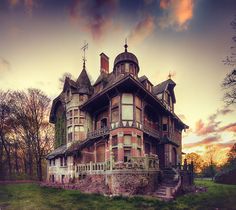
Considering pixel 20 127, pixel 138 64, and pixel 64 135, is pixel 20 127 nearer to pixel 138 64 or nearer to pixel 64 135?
pixel 64 135

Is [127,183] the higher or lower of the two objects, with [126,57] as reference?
lower

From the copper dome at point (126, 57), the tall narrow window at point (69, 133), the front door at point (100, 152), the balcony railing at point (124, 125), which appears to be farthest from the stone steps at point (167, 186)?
the copper dome at point (126, 57)

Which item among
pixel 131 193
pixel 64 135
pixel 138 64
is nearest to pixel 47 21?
pixel 138 64

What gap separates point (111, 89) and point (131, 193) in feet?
33.9

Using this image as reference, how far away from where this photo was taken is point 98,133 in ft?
84.7

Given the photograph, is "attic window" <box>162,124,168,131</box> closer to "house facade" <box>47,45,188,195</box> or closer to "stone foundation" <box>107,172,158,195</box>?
"house facade" <box>47,45,188,195</box>

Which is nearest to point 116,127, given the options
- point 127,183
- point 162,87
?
point 127,183

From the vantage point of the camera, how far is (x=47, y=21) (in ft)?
→ 60.4

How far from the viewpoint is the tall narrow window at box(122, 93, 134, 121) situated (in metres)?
22.5

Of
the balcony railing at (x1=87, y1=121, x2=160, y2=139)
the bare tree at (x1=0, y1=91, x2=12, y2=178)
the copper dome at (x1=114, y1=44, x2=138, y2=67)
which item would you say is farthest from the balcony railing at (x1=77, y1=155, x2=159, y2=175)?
the bare tree at (x1=0, y1=91, x2=12, y2=178)

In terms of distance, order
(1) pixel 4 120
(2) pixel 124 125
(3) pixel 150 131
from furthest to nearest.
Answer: (1) pixel 4 120 → (3) pixel 150 131 → (2) pixel 124 125

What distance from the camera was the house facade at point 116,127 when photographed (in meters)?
20.9

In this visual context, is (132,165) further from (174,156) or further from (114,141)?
(174,156)

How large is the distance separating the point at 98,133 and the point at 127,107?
5.43m
